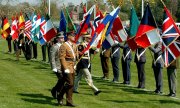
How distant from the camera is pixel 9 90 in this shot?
51.2 feet

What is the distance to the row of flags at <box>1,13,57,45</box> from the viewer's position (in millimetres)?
22312

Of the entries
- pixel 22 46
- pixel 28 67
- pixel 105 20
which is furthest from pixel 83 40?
pixel 22 46

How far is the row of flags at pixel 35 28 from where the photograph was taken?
22.3 m

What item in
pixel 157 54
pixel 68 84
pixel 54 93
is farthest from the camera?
pixel 157 54

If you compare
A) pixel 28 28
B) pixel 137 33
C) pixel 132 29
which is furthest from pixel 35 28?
pixel 137 33

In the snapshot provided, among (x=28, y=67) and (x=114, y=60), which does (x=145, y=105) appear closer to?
(x=114, y=60)

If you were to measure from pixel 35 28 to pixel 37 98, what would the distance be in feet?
43.5

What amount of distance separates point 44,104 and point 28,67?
11.5 metres

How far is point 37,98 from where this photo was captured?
14.0 m

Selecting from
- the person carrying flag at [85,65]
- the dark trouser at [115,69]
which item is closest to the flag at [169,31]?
the person carrying flag at [85,65]

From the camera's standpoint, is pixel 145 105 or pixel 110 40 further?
pixel 110 40

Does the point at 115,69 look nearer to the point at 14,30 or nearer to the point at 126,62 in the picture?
the point at 126,62

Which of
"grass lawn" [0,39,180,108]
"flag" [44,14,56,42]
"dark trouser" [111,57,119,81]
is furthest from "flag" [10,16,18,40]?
"dark trouser" [111,57,119,81]

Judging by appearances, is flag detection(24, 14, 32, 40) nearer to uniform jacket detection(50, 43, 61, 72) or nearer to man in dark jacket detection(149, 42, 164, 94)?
man in dark jacket detection(149, 42, 164, 94)
